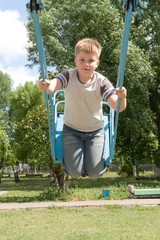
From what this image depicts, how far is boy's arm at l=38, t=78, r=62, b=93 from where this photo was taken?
3836mm

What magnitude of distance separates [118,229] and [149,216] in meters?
1.96

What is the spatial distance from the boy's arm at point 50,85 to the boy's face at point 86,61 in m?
0.25

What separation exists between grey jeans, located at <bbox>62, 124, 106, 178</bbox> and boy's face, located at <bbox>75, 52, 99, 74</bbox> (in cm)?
62

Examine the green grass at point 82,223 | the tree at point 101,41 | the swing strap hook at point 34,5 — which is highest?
the tree at point 101,41

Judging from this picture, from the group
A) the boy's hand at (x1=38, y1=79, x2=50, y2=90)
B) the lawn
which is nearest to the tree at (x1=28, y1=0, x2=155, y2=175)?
the lawn

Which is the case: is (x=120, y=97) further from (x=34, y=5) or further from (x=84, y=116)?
(x=34, y=5)

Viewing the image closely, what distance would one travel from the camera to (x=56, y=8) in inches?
912

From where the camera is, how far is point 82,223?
12.6m

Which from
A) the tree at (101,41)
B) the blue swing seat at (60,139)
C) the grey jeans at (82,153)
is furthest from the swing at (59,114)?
the tree at (101,41)

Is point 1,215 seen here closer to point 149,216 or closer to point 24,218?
point 24,218

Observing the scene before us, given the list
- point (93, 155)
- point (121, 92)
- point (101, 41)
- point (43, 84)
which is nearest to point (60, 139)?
point (93, 155)

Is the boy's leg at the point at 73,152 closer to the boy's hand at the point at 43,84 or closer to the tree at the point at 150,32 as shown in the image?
the boy's hand at the point at 43,84

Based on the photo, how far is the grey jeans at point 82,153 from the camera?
4289 mm

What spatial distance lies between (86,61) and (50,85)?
41 cm
